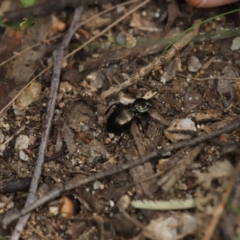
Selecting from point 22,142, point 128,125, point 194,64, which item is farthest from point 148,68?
point 22,142

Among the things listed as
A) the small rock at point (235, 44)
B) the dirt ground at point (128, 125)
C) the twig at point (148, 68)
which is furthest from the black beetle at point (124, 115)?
the small rock at point (235, 44)

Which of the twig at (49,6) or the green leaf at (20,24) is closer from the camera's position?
the green leaf at (20,24)

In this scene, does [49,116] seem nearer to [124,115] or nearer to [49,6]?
[124,115]

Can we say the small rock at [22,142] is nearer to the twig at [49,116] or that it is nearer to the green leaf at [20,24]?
the twig at [49,116]

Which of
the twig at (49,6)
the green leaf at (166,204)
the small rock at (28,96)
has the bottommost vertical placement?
the green leaf at (166,204)

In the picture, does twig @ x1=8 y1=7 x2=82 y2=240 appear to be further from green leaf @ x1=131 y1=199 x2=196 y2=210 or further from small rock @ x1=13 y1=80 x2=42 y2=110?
green leaf @ x1=131 y1=199 x2=196 y2=210

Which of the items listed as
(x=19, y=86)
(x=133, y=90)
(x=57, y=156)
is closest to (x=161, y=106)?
(x=133, y=90)

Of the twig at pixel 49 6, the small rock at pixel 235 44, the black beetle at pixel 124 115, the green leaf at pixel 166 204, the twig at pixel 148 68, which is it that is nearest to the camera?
the green leaf at pixel 166 204

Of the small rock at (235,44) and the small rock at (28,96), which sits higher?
the small rock at (28,96)

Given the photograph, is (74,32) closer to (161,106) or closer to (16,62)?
(16,62)
